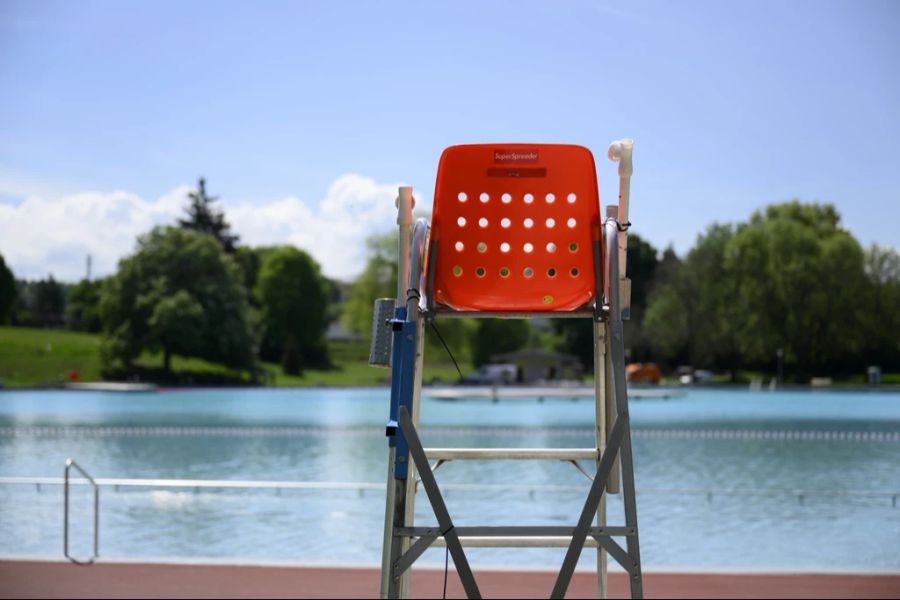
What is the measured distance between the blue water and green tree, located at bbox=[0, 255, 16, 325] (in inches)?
940

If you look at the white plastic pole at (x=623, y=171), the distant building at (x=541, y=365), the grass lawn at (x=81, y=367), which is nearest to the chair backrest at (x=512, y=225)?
the white plastic pole at (x=623, y=171)

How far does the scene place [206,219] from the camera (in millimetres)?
60312

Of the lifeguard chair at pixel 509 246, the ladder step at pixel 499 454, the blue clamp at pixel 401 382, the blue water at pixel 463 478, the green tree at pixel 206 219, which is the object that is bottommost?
the blue water at pixel 463 478

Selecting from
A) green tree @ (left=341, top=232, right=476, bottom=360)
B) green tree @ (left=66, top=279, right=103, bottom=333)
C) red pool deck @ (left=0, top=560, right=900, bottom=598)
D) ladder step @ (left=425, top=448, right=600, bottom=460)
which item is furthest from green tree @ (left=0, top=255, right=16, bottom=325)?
ladder step @ (left=425, top=448, right=600, bottom=460)

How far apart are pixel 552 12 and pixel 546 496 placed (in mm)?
5343

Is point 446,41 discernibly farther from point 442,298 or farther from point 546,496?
point 442,298

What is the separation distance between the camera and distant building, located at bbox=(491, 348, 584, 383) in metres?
49.3

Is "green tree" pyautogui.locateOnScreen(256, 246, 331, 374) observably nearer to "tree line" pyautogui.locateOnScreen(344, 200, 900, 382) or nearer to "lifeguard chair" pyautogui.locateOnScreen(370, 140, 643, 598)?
"tree line" pyautogui.locateOnScreen(344, 200, 900, 382)

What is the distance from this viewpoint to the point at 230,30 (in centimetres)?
1119

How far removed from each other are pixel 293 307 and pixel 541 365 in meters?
14.0

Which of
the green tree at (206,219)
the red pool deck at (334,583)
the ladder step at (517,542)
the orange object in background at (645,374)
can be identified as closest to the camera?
the ladder step at (517,542)

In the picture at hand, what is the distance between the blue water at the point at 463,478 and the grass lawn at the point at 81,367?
14.1 metres

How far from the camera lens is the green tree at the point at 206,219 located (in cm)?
6031

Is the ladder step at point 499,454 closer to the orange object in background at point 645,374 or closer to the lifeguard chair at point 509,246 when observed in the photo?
the lifeguard chair at point 509,246
